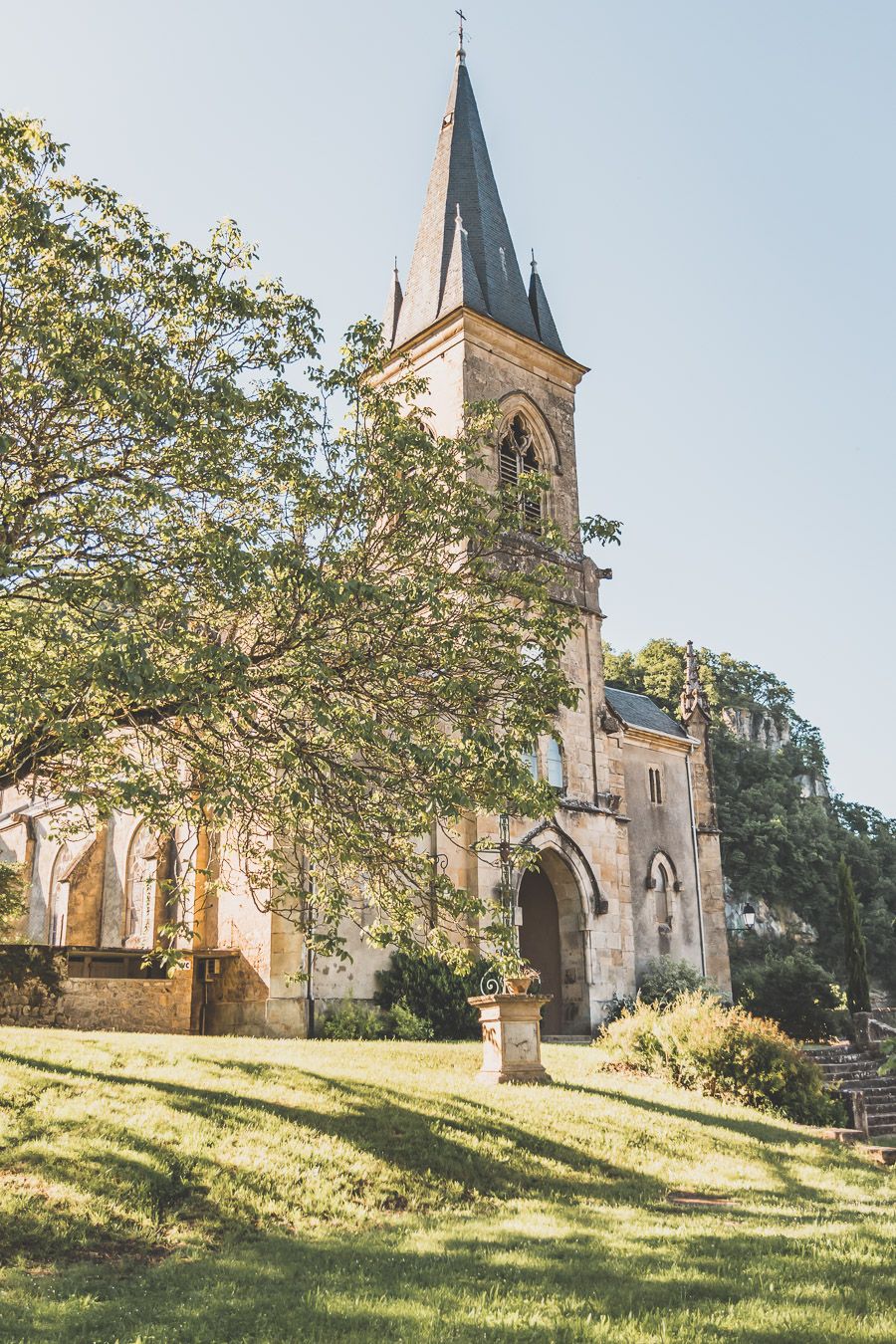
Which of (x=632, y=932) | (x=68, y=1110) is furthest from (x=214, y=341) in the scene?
(x=632, y=932)

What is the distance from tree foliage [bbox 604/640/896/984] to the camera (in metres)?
49.1

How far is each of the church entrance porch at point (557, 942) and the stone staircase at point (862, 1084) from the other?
205 inches

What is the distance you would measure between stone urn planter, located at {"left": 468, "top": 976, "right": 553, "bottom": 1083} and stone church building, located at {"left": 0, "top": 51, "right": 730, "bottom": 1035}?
5.94 m

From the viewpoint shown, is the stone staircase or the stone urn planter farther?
the stone staircase

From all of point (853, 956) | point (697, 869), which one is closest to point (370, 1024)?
point (697, 869)

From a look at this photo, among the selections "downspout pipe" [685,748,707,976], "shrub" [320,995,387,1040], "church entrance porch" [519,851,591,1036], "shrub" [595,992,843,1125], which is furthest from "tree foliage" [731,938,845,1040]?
"shrub" [320,995,387,1040]

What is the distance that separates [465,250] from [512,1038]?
21.0 metres

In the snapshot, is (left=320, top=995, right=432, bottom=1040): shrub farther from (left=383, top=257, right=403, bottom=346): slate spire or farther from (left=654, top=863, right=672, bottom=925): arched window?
(left=383, top=257, right=403, bottom=346): slate spire

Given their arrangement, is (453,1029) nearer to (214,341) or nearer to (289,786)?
(289,786)

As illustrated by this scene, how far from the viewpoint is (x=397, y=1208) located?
9.51 metres

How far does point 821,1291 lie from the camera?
6367 mm

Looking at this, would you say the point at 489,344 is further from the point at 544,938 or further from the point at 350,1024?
the point at 350,1024

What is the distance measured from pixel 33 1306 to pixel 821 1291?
4620mm

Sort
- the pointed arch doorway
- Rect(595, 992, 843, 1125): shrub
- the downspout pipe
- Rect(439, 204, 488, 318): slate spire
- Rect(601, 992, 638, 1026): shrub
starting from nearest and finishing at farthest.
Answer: Rect(595, 992, 843, 1125): shrub < Rect(601, 992, 638, 1026): shrub < the pointed arch doorway < Rect(439, 204, 488, 318): slate spire < the downspout pipe
